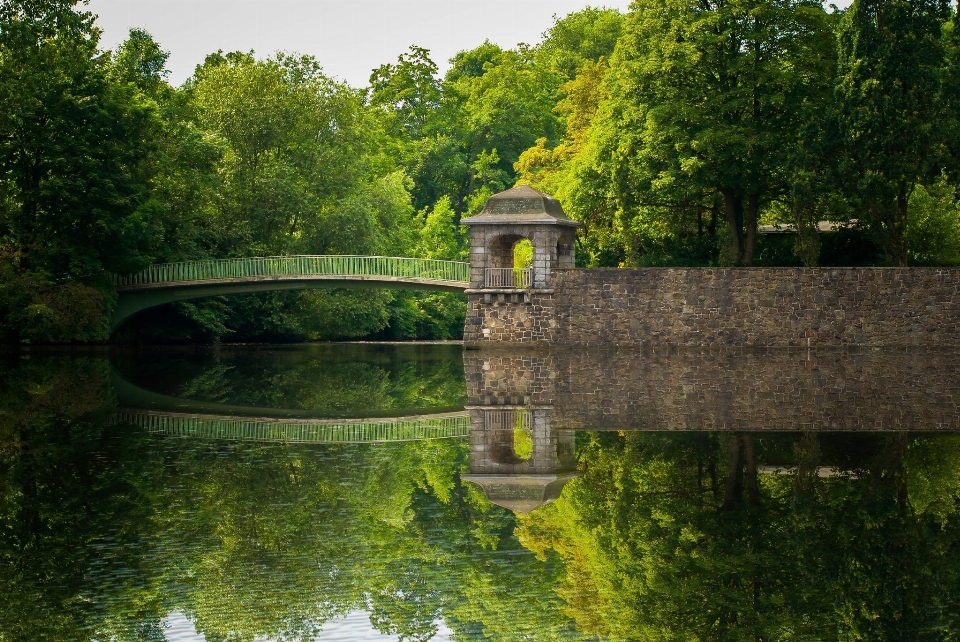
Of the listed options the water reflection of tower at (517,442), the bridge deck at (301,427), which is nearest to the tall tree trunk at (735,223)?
the water reflection of tower at (517,442)

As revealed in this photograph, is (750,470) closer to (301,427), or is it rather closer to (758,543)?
(758,543)

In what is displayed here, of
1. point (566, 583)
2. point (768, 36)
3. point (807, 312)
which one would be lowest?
point (566, 583)

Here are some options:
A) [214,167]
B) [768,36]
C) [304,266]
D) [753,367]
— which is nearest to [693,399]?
[753,367]

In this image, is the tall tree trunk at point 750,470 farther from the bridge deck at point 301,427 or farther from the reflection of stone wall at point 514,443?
the bridge deck at point 301,427

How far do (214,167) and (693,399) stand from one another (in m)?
24.7

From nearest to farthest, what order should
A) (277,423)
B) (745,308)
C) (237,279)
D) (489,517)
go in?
1. (489,517)
2. (277,423)
3. (745,308)
4. (237,279)

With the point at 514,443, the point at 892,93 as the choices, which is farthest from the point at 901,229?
the point at 514,443

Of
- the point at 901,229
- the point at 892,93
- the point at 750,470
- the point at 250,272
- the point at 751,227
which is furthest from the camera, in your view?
the point at 250,272

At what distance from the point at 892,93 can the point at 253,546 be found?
24.3 m

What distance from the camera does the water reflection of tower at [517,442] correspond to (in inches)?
458

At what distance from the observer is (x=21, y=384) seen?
883 inches

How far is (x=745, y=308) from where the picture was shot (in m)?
31.7

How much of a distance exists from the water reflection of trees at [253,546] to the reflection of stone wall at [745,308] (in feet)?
58.8

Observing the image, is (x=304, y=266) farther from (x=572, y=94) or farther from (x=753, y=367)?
(x=753, y=367)
